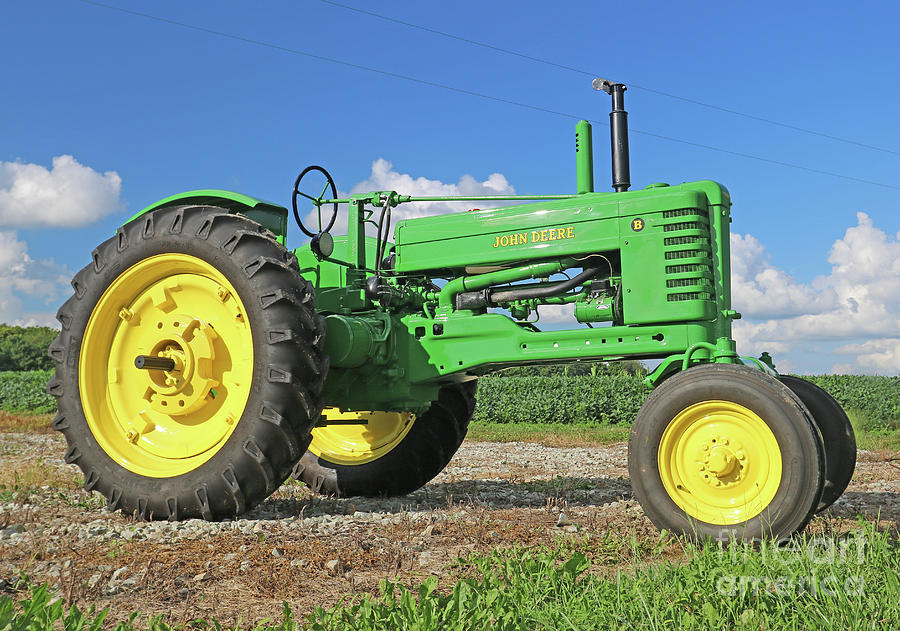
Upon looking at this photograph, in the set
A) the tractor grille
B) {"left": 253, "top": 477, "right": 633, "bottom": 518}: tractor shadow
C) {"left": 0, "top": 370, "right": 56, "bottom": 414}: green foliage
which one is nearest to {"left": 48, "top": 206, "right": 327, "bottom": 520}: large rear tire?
{"left": 253, "top": 477, "right": 633, "bottom": 518}: tractor shadow

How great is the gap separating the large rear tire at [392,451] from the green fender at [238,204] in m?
1.75

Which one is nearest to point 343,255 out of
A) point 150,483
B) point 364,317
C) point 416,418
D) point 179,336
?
point 364,317

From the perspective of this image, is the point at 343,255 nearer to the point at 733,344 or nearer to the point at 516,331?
the point at 516,331

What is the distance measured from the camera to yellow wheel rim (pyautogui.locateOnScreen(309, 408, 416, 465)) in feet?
21.9

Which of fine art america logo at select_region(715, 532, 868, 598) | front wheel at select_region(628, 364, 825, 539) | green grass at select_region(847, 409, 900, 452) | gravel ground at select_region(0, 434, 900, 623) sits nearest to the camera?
fine art america logo at select_region(715, 532, 868, 598)

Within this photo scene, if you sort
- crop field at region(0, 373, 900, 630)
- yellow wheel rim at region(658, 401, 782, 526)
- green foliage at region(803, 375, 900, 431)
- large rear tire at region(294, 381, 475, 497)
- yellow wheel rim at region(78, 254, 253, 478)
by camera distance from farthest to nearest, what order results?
green foliage at region(803, 375, 900, 431) < large rear tire at region(294, 381, 475, 497) < yellow wheel rim at region(78, 254, 253, 478) < yellow wheel rim at region(658, 401, 782, 526) < crop field at region(0, 373, 900, 630)

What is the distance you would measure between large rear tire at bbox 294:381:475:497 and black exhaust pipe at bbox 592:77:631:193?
2.32 m

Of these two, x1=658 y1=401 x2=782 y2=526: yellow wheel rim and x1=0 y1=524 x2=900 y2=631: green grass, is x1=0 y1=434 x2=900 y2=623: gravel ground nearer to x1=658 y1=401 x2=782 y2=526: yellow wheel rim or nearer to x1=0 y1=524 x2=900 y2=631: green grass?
x1=0 y1=524 x2=900 y2=631: green grass

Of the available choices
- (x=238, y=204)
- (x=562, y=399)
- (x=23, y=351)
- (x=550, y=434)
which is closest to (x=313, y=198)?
(x=238, y=204)

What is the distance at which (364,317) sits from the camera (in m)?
5.87

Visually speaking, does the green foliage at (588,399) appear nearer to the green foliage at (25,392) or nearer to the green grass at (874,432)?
the green grass at (874,432)

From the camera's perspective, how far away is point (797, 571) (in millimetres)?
3156

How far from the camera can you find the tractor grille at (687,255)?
4.89 metres

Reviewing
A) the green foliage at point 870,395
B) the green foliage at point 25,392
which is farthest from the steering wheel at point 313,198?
the green foliage at point 25,392
